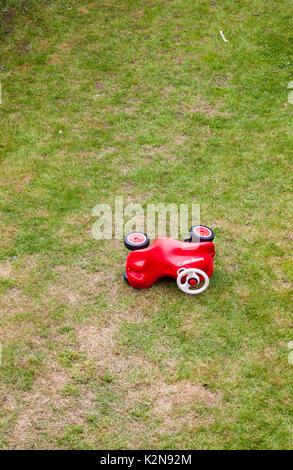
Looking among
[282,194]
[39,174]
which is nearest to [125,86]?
[39,174]

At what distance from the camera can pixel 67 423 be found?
3734 mm

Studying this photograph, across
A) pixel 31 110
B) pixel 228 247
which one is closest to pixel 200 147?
pixel 228 247

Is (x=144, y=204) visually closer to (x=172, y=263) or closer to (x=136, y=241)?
(x=136, y=241)

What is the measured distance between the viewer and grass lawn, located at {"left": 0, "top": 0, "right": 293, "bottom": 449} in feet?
12.5

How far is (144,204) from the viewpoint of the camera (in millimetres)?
5641

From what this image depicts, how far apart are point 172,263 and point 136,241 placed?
0.44 metres

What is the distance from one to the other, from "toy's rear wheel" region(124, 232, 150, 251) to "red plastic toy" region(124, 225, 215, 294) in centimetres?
5

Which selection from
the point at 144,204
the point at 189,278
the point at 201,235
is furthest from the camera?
the point at 144,204

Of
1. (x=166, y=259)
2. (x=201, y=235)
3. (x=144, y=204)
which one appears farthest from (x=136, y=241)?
(x=144, y=204)

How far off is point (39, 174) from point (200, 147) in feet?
6.64
